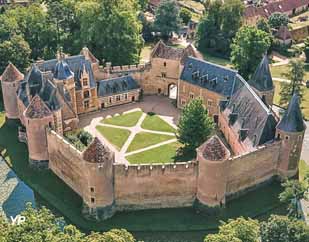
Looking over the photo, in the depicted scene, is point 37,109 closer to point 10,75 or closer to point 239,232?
point 10,75

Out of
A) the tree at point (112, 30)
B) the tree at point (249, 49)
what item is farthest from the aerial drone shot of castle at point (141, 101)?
the tree at point (249, 49)

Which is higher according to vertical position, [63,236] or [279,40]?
[279,40]

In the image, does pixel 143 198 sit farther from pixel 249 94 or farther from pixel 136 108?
pixel 136 108

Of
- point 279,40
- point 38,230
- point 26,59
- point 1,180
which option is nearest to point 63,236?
point 38,230

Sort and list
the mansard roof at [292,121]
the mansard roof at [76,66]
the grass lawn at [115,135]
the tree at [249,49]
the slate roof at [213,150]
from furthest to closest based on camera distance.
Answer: the tree at [249,49] → the mansard roof at [76,66] → the grass lawn at [115,135] → the mansard roof at [292,121] → the slate roof at [213,150]

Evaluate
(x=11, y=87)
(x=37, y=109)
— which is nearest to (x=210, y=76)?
(x=37, y=109)

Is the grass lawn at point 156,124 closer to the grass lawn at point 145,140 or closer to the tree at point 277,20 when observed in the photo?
the grass lawn at point 145,140
